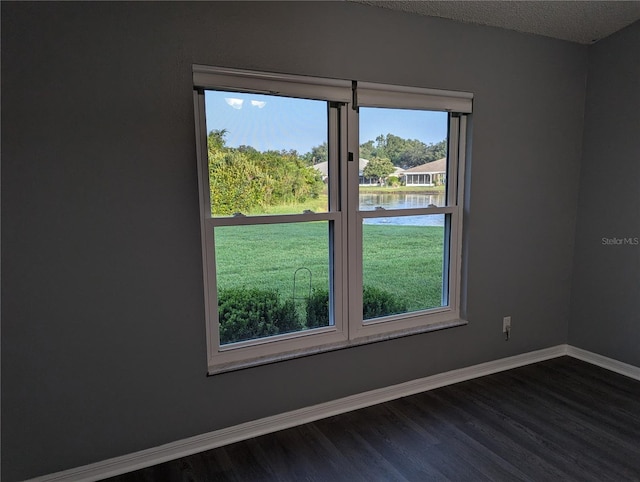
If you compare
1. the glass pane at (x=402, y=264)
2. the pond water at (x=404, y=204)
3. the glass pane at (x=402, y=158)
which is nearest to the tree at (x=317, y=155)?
the glass pane at (x=402, y=158)

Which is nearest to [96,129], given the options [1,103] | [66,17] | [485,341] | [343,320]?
[1,103]

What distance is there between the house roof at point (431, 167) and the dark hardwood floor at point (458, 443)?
1474mm

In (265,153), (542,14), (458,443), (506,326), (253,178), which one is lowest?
(458,443)

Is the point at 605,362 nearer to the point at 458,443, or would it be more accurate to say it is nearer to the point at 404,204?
the point at 458,443

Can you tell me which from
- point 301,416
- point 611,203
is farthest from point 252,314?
point 611,203

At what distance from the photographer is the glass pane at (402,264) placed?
244 cm

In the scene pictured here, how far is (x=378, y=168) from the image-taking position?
237cm

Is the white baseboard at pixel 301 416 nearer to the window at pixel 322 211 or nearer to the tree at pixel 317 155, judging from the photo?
the window at pixel 322 211

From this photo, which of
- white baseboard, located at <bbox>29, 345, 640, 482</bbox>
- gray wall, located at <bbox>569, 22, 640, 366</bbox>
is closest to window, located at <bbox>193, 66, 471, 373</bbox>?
white baseboard, located at <bbox>29, 345, 640, 482</bbox>

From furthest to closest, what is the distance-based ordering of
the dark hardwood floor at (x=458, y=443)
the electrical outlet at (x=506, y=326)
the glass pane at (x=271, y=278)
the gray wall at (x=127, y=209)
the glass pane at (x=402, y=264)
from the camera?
the electrical outlet at (x=506, y=326), the glass pane at (x=402, y=264), the glass pane at (x=271, y=278), the dark hardwood floor at (x=458, y=443), the gray wall at (x=127, y=209)

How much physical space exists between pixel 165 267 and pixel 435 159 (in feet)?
5.90

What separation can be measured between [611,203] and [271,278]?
252cm

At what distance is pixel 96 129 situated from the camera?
1680 millimetres

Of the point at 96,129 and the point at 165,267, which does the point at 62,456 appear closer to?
the point at 165,267
